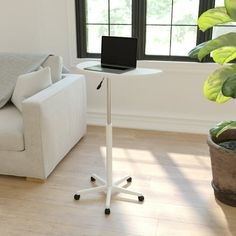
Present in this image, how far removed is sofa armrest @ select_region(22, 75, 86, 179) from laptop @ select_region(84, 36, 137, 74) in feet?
1.74

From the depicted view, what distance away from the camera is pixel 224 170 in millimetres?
2275

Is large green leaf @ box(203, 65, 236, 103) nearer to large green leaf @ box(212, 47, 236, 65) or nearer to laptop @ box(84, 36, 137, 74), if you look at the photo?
large green leaf @ box(212, 47, 236, 65)

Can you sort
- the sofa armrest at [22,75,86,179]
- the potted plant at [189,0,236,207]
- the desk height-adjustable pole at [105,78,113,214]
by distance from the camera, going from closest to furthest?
the potted plant at [189,0,236,207] < the desk height-adjustable pole at [105,78,113,214] < the sofa armrest at [22,75,86,179]

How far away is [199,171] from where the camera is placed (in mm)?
2801

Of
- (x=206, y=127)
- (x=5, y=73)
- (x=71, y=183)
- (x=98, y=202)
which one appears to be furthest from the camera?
(x=206, y=127)

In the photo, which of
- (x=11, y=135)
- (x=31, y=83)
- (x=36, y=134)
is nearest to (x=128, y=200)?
(x=36, y=134)

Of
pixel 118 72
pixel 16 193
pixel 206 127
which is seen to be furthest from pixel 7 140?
pixel 206 127

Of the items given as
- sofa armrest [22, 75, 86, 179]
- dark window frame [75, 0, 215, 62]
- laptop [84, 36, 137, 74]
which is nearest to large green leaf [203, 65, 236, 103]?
laptop [84, 36, 137, 74]

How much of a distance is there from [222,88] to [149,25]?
1.72m

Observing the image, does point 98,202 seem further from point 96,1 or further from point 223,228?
point 96,1

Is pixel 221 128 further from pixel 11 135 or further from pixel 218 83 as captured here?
pixel 11 135

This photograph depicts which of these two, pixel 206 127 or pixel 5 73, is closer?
pixel 5 73

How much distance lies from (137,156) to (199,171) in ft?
1.80

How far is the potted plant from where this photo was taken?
2.05m
